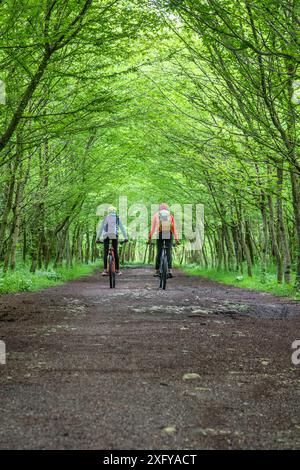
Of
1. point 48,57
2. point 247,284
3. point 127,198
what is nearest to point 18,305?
point 48,57

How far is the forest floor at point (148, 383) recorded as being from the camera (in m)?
2.96

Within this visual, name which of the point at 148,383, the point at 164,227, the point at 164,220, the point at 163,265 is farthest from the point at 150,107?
the point at 148,383

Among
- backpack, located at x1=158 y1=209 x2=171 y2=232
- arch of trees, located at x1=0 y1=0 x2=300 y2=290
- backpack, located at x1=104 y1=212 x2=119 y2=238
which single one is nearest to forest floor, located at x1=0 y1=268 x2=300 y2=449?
arch of trees, located at x1=0 y1=0 x2=300 y2=290

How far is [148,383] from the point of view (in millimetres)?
4105

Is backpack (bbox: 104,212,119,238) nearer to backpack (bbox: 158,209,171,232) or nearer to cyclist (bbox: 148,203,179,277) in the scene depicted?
cyclist (bbox: 148,203,179,277)

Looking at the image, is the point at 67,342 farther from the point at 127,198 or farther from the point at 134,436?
the point at 127,198

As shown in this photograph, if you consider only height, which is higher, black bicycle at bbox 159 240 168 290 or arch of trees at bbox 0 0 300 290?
arch of trees at bbox 0 0 300 290

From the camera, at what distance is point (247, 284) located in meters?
17.4

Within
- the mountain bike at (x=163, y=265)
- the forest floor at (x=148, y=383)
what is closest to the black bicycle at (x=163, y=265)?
the mountain bike at (x=163, y=265)

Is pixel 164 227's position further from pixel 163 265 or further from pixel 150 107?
pixel 150 107

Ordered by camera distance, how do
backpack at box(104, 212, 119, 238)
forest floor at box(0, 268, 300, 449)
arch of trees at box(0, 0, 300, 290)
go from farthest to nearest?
backpack at box(104, 212, 119, 238) < arch of trees at box(0, 0, 300, 290) < forest floor at box(0, 268, 300, 449)

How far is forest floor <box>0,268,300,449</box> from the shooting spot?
9.71 feet

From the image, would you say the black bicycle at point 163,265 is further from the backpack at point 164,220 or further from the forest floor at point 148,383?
the forest floor at point 148,383
